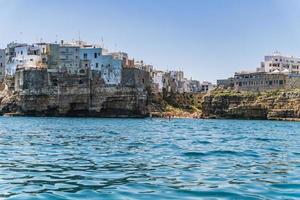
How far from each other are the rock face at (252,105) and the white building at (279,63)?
37.0m

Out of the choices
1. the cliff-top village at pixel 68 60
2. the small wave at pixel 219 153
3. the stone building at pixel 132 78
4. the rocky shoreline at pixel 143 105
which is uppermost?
the cliff-top village at pixel 68 60

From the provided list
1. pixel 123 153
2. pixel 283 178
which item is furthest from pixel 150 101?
pixel 283 178

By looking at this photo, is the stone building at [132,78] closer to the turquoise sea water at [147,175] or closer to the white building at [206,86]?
the white building at [206,86]

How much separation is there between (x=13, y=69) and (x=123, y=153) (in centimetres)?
10237

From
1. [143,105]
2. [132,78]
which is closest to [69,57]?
[132,78]

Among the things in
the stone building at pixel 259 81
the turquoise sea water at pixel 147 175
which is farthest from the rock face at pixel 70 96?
the turquoise sea water at pixel 147 175

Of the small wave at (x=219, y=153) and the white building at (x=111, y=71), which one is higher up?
the white building at (x=111, y=71)

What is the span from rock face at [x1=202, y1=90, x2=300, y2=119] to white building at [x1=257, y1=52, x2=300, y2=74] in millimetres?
37049

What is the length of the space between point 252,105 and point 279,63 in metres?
45.2

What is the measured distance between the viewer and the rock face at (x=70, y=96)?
10281 centimetres

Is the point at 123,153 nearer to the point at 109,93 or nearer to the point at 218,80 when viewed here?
the point at 109,93

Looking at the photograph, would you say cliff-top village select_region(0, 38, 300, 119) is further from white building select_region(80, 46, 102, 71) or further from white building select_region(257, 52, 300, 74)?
white building select_region(257, 52, 300, 74)

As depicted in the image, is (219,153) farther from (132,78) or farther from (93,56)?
(93,56)

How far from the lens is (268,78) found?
4872 inches
